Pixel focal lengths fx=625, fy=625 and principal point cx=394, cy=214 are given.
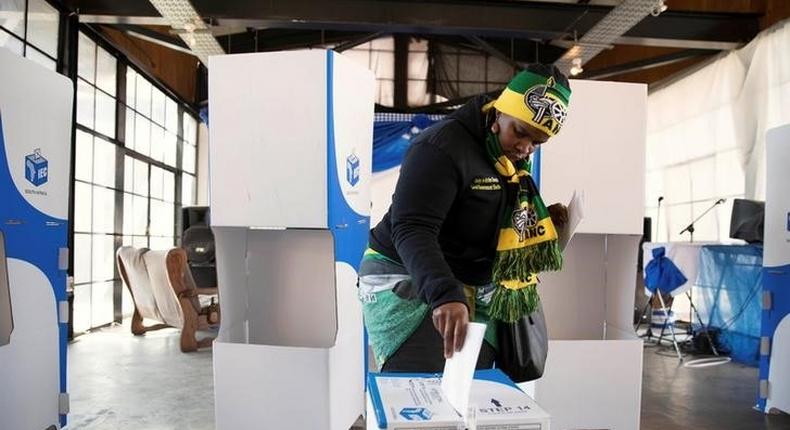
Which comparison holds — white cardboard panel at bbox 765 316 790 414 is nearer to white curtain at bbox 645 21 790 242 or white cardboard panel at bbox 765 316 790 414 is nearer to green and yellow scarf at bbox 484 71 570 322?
green and yellow scarf at bbox 484 71 570 322

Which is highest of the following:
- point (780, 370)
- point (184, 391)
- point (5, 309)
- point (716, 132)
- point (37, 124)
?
point (716, 132)

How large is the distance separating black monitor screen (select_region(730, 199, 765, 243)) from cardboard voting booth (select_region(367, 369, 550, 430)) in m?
4.17

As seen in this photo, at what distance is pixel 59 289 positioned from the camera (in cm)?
264

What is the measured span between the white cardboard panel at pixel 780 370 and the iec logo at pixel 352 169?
7.55 feet

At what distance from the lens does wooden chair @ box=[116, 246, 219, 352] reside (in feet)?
16.4

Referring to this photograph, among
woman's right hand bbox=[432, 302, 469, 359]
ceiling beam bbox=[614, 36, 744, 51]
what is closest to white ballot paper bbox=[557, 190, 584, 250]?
woman's right hand bbox=[432, 302, 469, 359]

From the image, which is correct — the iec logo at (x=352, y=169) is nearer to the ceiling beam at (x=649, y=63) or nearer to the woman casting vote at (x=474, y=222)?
the woman casting vote at (x=474, y=222)

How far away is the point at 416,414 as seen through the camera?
3.02 ft

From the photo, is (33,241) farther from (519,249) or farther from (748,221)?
(748,221)

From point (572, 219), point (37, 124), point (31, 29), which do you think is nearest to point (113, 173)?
point (31, 29)

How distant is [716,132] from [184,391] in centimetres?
554

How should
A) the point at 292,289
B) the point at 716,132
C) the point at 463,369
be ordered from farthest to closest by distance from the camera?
the point at 716,132, the point at 292,289, the point at 463,369

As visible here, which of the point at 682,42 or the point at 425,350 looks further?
the point at 682,42

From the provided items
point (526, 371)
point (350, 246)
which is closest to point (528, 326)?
point (526, 371)
